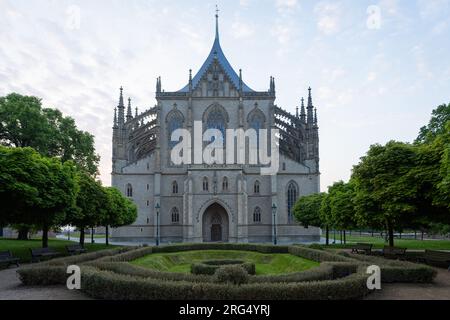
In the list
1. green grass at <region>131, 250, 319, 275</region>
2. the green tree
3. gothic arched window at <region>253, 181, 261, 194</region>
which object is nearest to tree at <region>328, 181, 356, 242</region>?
green grass at <region>131, 250, 319, 275</region>

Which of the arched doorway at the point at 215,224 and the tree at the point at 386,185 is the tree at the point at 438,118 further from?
the arched doorway at the point at 215,224

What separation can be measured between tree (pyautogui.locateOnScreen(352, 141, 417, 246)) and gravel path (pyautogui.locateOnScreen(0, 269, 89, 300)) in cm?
1816

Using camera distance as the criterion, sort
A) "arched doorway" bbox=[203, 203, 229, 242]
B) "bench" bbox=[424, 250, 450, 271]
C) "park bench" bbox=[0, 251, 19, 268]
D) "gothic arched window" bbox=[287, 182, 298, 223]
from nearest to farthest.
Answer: "park bench" bbox=[0, 251, 19, 268]
"bench" bbox=[424, 250, 450, 271]
"arched doorway" bbox=[203, 203, 229, 242]
"gothic arched window" bbox=[287, 182, 298, 223]

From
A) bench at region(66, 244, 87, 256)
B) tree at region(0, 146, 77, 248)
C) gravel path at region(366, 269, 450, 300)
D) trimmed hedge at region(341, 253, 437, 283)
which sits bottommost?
bench at region(66, 244, 87, 256)

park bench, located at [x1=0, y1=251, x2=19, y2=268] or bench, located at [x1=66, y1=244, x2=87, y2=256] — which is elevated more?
park bench, located at [x1=0, y1=251, x2=19, y2=268]

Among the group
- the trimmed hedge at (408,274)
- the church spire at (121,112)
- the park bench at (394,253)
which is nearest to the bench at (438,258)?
the park bench at (394,253)

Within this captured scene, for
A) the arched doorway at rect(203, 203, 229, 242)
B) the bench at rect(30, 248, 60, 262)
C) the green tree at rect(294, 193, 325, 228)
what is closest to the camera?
the bench at rect(30, 248, 60, 262)

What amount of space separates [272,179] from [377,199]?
34.0 metres

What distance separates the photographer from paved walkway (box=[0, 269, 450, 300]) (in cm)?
1481

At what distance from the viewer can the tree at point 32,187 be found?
2256 cm

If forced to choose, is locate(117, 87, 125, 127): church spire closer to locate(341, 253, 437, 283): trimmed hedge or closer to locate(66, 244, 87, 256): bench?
locate(66, 244, 87, 256): bench

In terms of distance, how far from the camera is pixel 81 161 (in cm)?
5328
